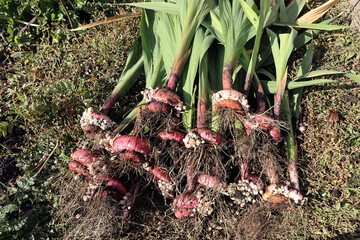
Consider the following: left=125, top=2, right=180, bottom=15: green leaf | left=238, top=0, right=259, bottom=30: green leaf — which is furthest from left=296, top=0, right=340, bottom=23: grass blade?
left=125, top=2, right=180, bottom=15: green leaf

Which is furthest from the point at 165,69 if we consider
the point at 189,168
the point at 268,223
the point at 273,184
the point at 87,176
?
the point at 268,223

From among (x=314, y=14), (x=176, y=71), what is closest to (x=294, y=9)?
(x=314, y=14)

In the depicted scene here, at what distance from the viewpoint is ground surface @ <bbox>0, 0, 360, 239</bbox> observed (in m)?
1.86

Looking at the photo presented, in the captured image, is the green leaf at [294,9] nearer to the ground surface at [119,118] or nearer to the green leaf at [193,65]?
the ground surface at [119,118]

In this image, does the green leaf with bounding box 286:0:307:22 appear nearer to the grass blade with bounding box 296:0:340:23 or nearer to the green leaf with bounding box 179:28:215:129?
the grass blade with bounding box 296:0:340:23

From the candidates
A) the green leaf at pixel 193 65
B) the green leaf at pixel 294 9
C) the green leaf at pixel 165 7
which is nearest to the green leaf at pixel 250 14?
the green leaf at pixel 193 65

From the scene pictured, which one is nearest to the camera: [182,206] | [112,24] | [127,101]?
[182,206]

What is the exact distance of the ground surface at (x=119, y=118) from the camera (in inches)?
73.0

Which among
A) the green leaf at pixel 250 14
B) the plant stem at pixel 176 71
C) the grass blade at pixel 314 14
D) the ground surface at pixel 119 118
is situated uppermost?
the green leaf at pixel 250 14

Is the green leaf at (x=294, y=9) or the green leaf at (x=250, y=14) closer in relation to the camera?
the green leaf at (x=250, y=14)

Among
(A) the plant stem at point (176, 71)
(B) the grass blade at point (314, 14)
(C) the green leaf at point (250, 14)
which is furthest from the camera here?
(B) the grass blade at point (314, 14)

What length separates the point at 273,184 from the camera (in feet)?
5.67

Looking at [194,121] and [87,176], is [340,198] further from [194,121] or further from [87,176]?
[87,176]

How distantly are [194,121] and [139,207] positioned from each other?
2.35 ft
